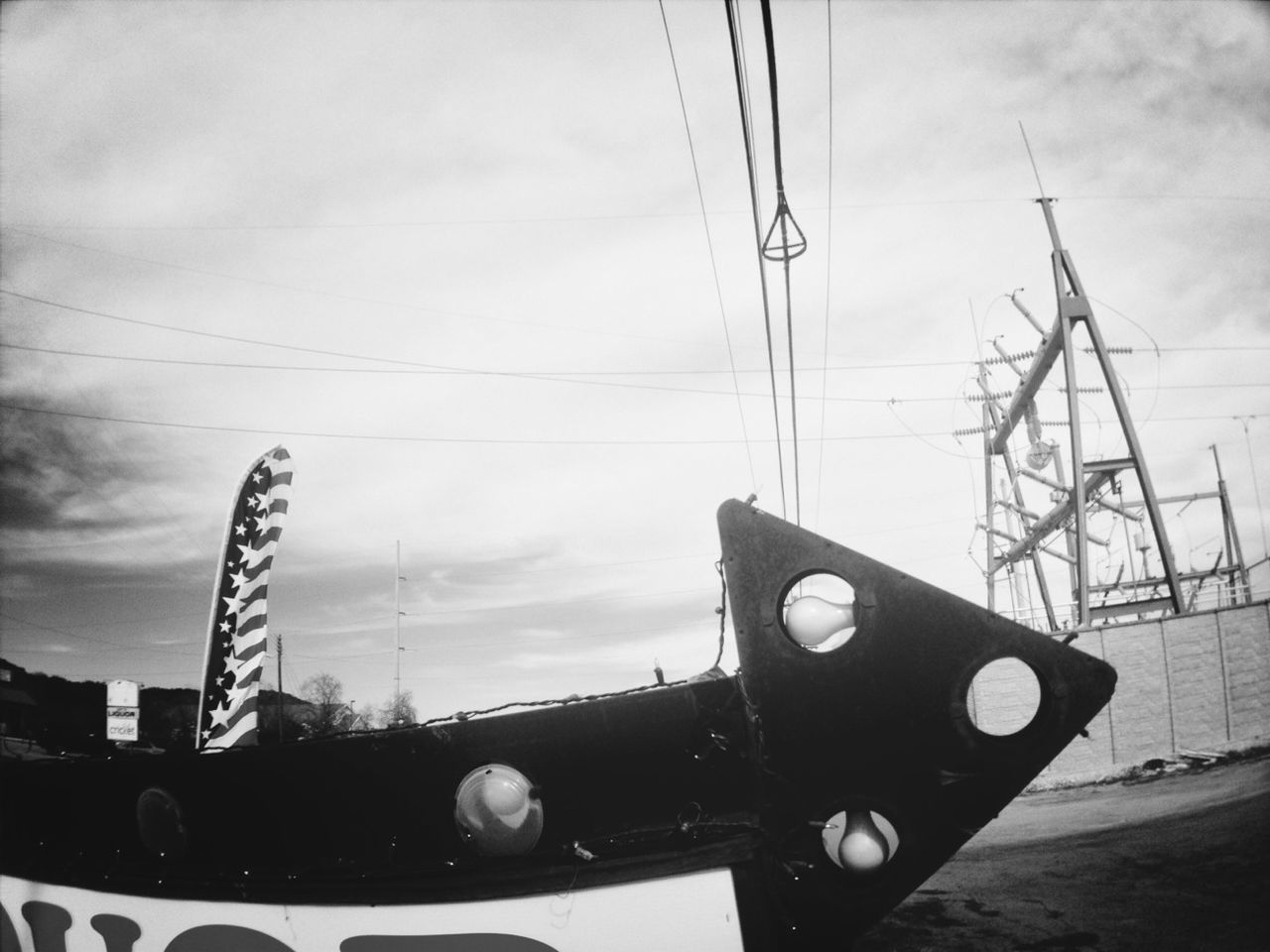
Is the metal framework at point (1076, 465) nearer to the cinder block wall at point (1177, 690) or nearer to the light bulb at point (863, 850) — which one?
the cinder block wall at point (1177, 690)

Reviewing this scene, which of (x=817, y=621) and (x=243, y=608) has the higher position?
(x=243, y=608)

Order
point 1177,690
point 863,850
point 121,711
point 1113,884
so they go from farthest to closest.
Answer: point 1177,690 → point 1113,884 → point 121,711 → point 863,850

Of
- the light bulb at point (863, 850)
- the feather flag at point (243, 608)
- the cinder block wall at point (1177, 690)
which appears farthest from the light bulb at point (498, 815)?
the cinder block wall at point (1177, 690)

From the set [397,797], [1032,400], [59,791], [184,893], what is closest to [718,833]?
[397,797]

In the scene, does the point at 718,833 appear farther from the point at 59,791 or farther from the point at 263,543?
the point at 263,543

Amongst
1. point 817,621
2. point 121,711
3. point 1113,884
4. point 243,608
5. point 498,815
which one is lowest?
point 1113,884

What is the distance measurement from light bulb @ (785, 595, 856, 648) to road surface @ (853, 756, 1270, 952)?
8.87 feet

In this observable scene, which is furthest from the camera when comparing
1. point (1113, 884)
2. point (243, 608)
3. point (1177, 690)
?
point (1177, 690)

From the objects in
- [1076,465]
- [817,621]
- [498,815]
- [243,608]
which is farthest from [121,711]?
[1076,465]

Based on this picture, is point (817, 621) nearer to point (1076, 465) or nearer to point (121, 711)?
point (121, 711)

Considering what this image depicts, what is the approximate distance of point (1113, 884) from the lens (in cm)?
685

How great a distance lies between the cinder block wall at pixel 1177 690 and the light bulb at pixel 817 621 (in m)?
13.3

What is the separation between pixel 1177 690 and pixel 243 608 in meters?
16.4

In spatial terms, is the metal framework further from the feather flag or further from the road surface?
the feather flag
